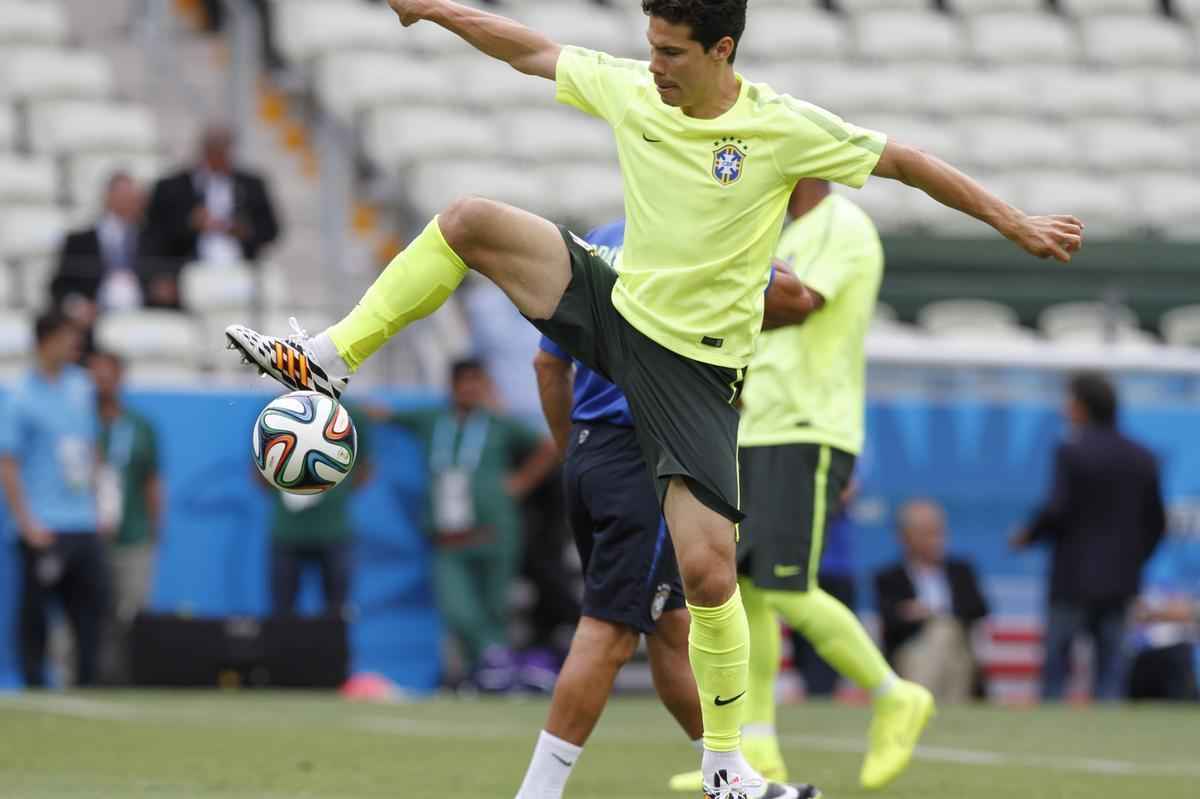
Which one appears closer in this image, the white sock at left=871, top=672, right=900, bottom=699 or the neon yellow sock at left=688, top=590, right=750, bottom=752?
the neon yellow sock at left=688, top=590, right=750, bottom=752

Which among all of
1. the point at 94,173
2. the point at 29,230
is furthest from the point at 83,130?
the point at 29,230

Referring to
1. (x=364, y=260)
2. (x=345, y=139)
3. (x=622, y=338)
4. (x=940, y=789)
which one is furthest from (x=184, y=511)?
(x=622, y=338)

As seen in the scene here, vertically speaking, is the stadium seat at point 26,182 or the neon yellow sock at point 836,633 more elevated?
the stadium seat at point 26,182

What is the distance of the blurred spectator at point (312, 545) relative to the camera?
1295 cm

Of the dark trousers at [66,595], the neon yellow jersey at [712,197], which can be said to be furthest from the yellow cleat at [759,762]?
the dark trousers at [66,595]

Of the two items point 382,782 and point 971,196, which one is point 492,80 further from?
point 971,196

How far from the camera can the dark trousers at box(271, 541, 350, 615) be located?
1303cm

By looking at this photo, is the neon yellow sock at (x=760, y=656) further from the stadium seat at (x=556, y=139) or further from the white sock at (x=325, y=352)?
the stadium seat at (x=556, y=139)

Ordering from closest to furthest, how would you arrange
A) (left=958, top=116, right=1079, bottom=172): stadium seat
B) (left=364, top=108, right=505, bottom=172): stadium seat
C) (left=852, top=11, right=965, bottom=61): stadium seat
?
(left=364, top=108, right=505, bottom=172): stadium seat, (left=958, top=116, right=1079, bottom=172): stadium seat, (left=852, top=11, right=965, bottom=61): stadium seat

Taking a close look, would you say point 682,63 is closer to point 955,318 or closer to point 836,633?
point 836,633

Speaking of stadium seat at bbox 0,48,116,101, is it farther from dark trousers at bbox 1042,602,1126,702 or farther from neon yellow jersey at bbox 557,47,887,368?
neon yellow jersey at bbox 557,47,887,368

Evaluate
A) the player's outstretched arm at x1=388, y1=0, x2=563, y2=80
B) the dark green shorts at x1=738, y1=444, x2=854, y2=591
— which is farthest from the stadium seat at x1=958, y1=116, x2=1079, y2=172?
the player's outstretched arm at x1=388, y1=0, x2=563, y2=80

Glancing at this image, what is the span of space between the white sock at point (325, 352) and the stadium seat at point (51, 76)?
34.5 feet

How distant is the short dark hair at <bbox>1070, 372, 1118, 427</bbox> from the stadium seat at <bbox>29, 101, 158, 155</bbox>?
695 centimetres
